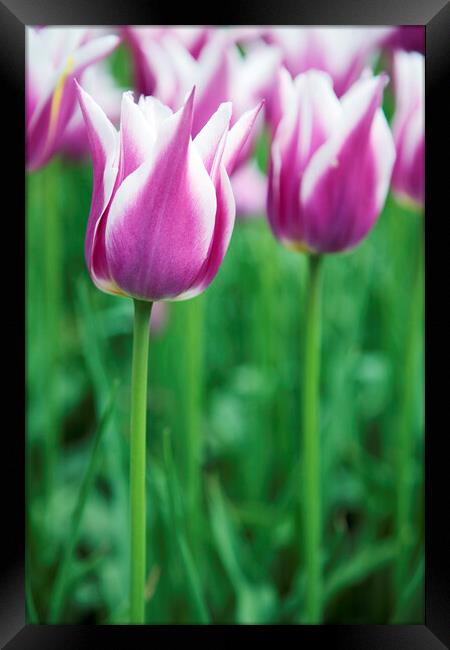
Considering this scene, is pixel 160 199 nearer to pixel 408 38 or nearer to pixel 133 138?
pixel 133 138

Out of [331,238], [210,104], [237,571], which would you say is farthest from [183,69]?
[237,571]

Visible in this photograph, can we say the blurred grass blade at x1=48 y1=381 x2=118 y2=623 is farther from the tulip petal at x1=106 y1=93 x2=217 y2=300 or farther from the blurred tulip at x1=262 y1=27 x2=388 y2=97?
the blurred tulip at x1=262 y1=27 x2=388 y2=97

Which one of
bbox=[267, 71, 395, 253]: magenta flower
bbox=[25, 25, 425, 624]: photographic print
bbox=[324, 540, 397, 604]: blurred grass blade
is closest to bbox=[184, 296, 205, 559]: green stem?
bbox=[25, 25, 425, 624]: photographic print

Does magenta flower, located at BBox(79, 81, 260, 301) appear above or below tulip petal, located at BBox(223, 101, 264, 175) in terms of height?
below

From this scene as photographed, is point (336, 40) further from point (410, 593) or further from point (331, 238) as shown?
point (410, 593)

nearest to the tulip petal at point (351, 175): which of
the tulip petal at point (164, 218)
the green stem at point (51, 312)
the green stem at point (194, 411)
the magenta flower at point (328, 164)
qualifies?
the magenta flower at point (328, 164)

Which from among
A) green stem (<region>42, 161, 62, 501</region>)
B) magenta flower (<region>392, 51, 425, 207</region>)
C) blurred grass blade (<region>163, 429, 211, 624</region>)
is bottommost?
blurred grass blade (<region>163, 429, 211, 624</region>)

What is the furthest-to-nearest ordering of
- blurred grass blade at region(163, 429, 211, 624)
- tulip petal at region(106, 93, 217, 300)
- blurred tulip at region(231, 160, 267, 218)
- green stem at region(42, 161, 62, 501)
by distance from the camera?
green stem at region(42, 161, 62, 501) → blurred tulip at region(231, 160, 267, 218) → blurred grass blade at region(163, 429, 211, 624) → tulip petal at region(106, 93, 217, 300)
